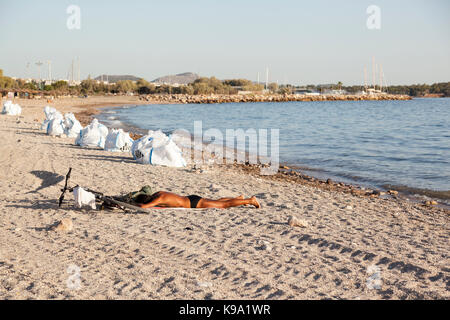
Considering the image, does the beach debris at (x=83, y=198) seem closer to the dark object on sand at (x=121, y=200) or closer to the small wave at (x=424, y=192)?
the dark object on sand at (x=121, y=200)

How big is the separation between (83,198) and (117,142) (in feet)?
21.6

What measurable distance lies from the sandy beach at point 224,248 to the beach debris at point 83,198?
0.46 ft

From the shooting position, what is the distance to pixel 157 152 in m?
10.9

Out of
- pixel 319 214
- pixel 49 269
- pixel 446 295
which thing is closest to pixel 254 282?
pixel 446 295

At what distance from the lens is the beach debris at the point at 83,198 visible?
21.1ft

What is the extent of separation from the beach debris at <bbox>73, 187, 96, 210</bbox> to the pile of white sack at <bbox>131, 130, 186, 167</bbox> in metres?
4.35

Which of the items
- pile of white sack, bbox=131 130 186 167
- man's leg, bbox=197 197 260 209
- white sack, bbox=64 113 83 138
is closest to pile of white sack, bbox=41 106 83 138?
white sack, bbox=64 113 83 138

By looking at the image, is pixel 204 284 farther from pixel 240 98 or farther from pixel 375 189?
pixel 240 98

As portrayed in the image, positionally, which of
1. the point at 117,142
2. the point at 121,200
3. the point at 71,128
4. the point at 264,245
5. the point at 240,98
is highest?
the point at 240,98

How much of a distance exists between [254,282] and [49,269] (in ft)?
6.98

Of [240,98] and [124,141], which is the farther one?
[240,98]

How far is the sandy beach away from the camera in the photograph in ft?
13.1

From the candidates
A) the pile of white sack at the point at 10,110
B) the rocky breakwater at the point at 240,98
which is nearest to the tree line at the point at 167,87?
the rocky breakwater at the point at 240,98

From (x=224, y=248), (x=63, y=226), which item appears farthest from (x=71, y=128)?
(x=224, y=248)
